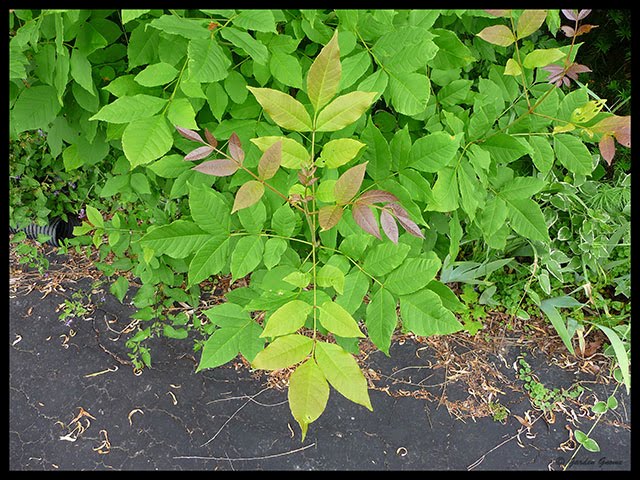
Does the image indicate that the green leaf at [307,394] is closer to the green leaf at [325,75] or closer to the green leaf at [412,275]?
the green leaf at [412,275]

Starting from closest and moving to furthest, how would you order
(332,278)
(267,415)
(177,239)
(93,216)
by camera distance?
1. (332,278)
2. (177,239)
3. (93,216)
4. (267,415)

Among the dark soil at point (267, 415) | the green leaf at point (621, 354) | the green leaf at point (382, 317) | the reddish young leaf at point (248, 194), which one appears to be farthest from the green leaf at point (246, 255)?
the green leaf at point (621, 354)

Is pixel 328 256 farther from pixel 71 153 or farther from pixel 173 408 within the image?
pixel 173 408

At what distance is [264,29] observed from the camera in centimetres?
78

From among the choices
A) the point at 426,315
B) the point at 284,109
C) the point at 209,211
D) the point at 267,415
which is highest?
the point at 284,109

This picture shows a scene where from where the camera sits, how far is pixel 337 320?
2.73 feet

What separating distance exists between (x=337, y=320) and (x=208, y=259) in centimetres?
31

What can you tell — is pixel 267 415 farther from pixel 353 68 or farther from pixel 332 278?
pixel 353 68

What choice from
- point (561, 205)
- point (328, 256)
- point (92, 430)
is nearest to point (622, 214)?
point (561, 205)

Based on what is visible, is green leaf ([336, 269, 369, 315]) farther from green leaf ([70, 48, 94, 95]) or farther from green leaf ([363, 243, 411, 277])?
green leaf ([70, 48, 94, 95])

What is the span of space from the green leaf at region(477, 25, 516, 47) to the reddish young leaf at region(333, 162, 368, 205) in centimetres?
38

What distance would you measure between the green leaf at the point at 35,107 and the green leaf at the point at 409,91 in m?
0.67

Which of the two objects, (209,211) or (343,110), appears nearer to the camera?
(343,110)

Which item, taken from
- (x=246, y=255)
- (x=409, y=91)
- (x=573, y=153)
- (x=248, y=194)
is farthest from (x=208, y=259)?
(x=573, y=153)
